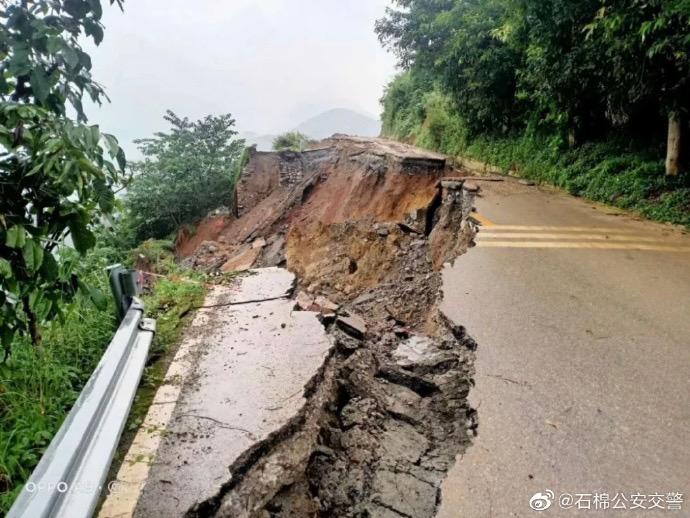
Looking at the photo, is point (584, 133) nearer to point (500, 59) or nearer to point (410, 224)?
point (500, 59)

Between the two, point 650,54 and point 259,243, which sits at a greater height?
point 650,54

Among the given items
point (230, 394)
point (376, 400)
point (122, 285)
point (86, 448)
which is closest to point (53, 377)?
point (122, 285)

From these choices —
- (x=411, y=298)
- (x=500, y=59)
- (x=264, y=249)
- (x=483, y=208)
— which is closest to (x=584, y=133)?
(x=500, y=59)

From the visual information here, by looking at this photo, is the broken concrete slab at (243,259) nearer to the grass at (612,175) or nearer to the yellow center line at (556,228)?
the yellow center line at (556,228)

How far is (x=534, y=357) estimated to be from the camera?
2.71 m

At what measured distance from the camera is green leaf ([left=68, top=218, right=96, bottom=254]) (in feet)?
4.65

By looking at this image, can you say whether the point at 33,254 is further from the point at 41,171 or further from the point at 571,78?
the point at 571,78

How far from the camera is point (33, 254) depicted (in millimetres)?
1269

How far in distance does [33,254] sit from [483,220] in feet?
19.6

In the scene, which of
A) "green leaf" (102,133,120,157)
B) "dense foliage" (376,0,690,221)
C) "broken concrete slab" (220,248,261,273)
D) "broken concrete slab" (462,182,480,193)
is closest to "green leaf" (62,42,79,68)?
"green leaf" (102,133,120,157)

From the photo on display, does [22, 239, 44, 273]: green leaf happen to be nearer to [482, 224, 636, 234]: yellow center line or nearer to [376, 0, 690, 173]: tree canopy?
[482, 224, 636, 234]: yellow center line

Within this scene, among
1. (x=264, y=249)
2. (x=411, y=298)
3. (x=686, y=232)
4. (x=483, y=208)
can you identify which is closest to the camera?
(x=411, y=298)

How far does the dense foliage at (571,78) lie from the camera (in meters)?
5.78

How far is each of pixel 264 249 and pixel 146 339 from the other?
29.8 ft
